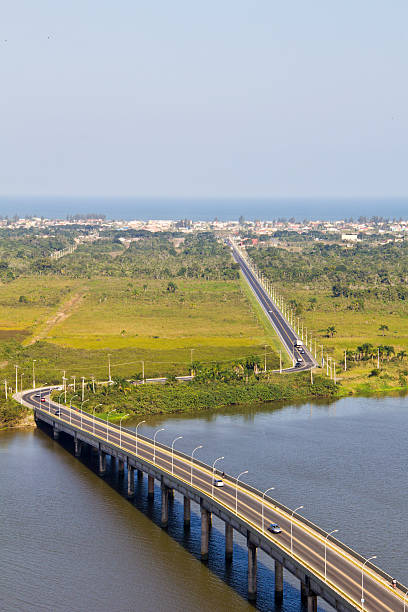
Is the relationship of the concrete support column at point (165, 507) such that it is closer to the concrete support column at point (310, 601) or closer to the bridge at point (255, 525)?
the bridge at point (255, 525)

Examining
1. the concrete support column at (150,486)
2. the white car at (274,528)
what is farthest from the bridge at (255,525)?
the white car at (274,528)

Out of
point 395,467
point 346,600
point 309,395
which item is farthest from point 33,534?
point 309,395

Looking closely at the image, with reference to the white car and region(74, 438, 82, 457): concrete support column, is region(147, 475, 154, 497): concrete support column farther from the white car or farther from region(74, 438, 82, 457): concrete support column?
the white car

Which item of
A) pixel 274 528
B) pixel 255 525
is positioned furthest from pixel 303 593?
pixel 255 525

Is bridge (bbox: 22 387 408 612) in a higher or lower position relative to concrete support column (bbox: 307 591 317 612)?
higher

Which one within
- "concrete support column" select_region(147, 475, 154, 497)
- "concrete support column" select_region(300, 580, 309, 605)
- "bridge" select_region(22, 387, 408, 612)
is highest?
"bridge" select_region(22, 387, 408, 612)

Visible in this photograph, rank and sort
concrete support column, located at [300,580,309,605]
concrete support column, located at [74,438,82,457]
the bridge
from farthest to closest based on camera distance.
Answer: concrete support column, located at [74,438,82,457] < concrete support column, located at [300,580,309,605] < the bridge

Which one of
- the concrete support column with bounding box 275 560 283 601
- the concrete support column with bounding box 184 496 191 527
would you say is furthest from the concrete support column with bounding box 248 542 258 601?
the concrete support column with bounding box 184 496 191 527

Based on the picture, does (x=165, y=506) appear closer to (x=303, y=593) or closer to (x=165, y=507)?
(x=165, y=507)

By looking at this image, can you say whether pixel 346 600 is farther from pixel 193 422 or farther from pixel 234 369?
pixel 234 369
